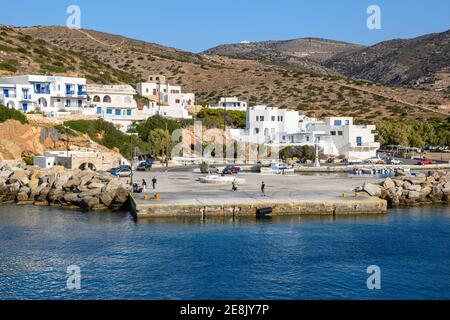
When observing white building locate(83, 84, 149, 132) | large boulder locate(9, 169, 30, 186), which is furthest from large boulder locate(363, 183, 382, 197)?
white building locate(83, 84, 149, 132)

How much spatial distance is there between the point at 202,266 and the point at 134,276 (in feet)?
10.9

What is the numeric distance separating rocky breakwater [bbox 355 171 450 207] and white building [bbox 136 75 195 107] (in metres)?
53.2

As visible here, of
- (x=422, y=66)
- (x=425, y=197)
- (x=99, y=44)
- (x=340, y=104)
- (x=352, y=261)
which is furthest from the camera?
(x=422, y=66)

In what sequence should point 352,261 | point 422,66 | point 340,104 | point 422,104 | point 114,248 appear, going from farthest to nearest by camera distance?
point 422,66 → point 422,104 → point 340,104 → point 114,248 → point 352,261

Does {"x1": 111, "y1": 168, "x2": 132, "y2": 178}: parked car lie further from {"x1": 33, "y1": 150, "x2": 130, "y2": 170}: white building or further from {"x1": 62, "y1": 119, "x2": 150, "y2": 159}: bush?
{"x1": 62, "y1": 119, "x2": 150, "y2": 159}: bush

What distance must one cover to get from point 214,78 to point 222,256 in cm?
11630

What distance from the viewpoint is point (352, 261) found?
30.9 meters

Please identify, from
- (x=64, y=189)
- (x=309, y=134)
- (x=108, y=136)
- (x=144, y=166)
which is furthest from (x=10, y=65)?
(x=64, y=189)

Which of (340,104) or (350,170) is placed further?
(340,104)

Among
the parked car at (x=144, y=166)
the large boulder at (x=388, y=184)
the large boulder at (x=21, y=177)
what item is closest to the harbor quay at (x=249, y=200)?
the large boulder at (x=388, y=184)

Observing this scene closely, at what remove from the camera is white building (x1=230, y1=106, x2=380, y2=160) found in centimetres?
8450
